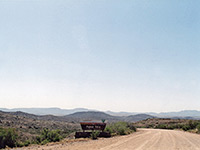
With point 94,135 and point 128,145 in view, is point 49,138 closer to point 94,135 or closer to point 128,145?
point 94,135

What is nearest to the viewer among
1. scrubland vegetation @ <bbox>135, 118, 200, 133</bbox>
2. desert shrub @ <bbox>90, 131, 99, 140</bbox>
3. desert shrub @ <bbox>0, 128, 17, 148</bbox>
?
desert shrub @ <bbox>0, 128, 17, 148</bbox>

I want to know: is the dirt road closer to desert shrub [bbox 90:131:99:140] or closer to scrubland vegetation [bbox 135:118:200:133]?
desert shrub [bbox 90:131:99:140]

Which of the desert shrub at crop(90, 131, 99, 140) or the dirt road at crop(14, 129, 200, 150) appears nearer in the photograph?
the dirt road at crop(14, 129, 200, 150)

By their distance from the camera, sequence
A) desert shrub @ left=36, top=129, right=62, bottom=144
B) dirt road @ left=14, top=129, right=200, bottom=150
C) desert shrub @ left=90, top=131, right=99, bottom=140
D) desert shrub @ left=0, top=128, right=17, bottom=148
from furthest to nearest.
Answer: desert shrub @ left=90, top=131, right=99, bottom=140
desert shrub @ left=36, top=129, right=62, bottom=144
desert shrub @ left=0, top=128, right=17, bottom=148
dirt road @ left=14, top=129, right=200, bottom=150

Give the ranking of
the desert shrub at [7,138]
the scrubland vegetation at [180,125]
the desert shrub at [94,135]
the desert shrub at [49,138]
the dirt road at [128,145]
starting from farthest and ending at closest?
1. the scrubland vegetation at [180,125]
2. the desert shrub at [94,135]
3. the desert shrub at [49,138]
4. the desert shrub at [7,138]
5. the dirt road at [128,145]

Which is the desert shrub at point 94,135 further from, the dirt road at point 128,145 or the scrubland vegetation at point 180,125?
the scrubland vegetation at point 180,125

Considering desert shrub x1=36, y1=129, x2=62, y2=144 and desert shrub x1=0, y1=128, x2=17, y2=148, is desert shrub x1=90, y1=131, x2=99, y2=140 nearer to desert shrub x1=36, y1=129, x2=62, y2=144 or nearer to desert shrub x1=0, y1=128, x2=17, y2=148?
desert shrub x1=36, y1=129, x2=62, y2=144

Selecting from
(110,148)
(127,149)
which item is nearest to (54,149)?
(110,148)

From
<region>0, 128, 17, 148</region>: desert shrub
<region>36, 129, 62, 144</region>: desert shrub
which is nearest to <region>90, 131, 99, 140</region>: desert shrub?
<region>36, 129, 62, 144</region>: desert shrub

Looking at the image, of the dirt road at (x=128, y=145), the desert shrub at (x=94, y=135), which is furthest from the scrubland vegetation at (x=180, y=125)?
the desert shrub at (x=94, y=135)

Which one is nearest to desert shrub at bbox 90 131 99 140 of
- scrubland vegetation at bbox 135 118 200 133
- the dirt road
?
the dirt road

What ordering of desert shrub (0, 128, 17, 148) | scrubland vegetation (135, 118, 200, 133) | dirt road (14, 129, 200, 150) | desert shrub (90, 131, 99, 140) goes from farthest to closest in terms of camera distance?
1. scrubland vegetation (135, 118, 200, 133)
2. desert shrub (90, 131, 99, 140)
3. desert shrub (0, 128, 17, 148)
4. dirt road (14, 129, 200, 150)

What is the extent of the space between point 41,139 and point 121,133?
998cm

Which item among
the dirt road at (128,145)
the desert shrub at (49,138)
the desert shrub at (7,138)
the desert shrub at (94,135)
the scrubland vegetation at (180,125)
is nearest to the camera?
the dirt road at (128,145)
